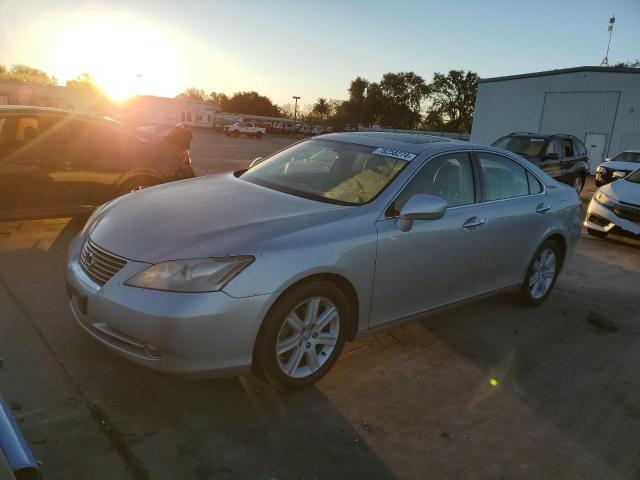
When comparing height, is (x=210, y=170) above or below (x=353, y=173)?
below

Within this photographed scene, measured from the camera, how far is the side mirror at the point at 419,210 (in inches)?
129

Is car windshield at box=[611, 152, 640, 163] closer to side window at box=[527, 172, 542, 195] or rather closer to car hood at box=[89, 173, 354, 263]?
side window at box=[527, 172, 542, 195]

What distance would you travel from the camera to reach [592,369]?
12.5 ft

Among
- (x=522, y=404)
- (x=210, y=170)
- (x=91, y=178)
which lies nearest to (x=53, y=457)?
(x=522, y=404)

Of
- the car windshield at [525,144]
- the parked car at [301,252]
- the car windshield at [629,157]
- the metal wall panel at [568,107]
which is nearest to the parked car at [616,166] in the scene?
the car windshield at [629,157]

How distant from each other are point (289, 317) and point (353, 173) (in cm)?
135

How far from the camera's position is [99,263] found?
297 centimetres

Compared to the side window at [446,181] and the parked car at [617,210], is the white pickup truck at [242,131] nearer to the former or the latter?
the parked car at [617,210]

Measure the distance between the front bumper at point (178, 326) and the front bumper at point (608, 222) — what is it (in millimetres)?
7128

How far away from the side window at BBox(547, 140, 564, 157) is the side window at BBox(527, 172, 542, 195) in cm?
813

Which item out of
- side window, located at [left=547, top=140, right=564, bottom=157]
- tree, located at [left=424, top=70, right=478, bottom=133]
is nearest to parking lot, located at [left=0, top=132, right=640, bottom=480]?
side window, located at [left=547, top=140, right=564, bottom=157]

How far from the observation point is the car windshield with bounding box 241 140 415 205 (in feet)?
11.7

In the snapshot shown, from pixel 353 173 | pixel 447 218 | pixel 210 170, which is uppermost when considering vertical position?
pixel 353 173

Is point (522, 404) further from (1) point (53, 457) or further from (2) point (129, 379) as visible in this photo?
(1) point (53, 457)
